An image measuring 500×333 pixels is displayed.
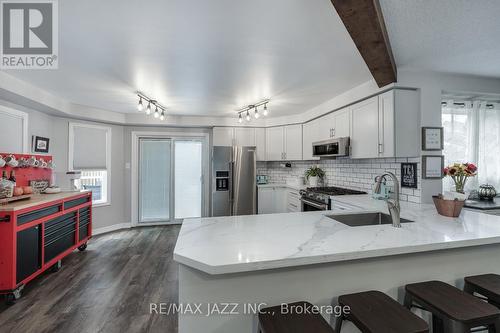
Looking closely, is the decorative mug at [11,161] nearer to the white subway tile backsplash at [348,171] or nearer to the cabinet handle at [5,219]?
the cabinet handle at [5,219]

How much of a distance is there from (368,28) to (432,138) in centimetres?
169

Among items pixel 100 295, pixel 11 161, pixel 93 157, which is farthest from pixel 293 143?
pixel 11 161

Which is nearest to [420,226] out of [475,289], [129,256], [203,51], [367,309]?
[475,289]

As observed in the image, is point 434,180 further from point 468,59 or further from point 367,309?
point 367,309

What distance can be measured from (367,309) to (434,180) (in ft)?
6.87

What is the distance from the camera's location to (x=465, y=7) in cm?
143

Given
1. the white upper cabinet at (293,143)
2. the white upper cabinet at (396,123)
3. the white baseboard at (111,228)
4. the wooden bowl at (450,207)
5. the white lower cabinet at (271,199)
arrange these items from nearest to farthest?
the wooden bowl at (450,207), the white upper cabinet at (396,123), the white baseboard at (111,228), the white upper cabinet at (293,143), the white lower cabinet at (271,199)

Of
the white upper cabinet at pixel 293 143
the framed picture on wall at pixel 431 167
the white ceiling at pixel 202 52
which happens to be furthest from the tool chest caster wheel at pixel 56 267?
the framed picture on wall at pixel 431 167

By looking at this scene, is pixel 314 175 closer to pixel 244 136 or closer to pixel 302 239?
pixel 244 136

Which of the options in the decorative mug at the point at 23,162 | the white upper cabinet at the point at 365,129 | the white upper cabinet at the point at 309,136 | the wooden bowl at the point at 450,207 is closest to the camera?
the wooden bowl at the point at 450,207

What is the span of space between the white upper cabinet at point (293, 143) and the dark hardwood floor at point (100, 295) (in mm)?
2829

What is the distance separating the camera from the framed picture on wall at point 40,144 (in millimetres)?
3317

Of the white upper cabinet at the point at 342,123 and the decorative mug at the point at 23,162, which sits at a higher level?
the white upper cabinet at the point at 342,123

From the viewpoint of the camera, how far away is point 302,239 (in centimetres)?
130
